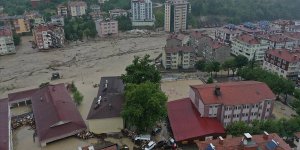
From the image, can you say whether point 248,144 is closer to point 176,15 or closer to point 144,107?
point 144,107

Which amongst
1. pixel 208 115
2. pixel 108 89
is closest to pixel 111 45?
pixel 108 89

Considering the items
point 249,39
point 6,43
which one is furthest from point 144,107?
point 6,43

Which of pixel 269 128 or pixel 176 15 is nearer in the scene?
pixel 269 128

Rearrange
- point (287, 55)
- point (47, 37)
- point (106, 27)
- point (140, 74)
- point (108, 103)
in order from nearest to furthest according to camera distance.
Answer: point (108, 103), point (140, 74), point (287, 55), point (47, 37), point (106, 27)

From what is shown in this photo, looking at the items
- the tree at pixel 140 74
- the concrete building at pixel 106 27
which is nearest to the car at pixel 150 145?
the tree at pixel 140 74

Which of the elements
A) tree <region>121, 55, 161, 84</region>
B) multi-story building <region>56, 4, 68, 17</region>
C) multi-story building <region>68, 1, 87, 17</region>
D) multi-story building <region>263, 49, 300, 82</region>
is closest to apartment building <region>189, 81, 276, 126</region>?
tree <region>121, 55, 161, 84</region>

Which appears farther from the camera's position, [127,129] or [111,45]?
[111,45]

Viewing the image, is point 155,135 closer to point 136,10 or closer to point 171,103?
point 171,103

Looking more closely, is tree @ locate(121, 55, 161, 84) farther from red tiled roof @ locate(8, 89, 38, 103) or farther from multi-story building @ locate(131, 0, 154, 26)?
multi-story building @ locate(131, 0, 154, 26)

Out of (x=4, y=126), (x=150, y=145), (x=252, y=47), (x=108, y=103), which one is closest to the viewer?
(x=150, y=145)
